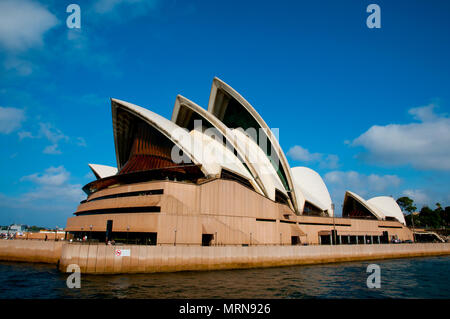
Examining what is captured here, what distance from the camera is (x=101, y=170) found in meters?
54.4

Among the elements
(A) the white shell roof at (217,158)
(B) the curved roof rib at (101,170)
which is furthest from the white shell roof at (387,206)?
(B) the curved roof rib at (101,170)

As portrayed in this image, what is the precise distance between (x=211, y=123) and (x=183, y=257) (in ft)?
69.2

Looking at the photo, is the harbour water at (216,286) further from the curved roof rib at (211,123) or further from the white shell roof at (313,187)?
the white shell roof at (313,187)

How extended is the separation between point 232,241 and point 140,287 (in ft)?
48.4

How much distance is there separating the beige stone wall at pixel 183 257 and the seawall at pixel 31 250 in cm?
1118

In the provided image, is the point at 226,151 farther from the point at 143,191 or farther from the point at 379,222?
the point at 379,222

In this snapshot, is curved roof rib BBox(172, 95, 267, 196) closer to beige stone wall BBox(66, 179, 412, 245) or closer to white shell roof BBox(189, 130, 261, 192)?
white shell roof BBox(189, 130, 261, 192)

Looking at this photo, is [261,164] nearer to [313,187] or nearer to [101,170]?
[313,187]

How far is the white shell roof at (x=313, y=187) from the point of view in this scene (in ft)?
182

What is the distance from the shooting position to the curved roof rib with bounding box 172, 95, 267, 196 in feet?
133

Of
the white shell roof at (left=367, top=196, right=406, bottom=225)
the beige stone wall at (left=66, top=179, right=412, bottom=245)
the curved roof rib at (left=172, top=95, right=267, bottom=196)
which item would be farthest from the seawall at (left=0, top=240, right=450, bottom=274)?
the white shell roof at (left=367, top=196, right=406, bottom=225)

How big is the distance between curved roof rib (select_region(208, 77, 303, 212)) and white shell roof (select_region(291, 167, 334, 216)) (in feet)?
22.5

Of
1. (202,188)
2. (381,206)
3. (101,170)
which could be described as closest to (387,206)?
(381,206)

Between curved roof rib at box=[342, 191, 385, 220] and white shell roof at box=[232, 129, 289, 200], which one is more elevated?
white shell roof at box=[232, 129, 289, 200]
